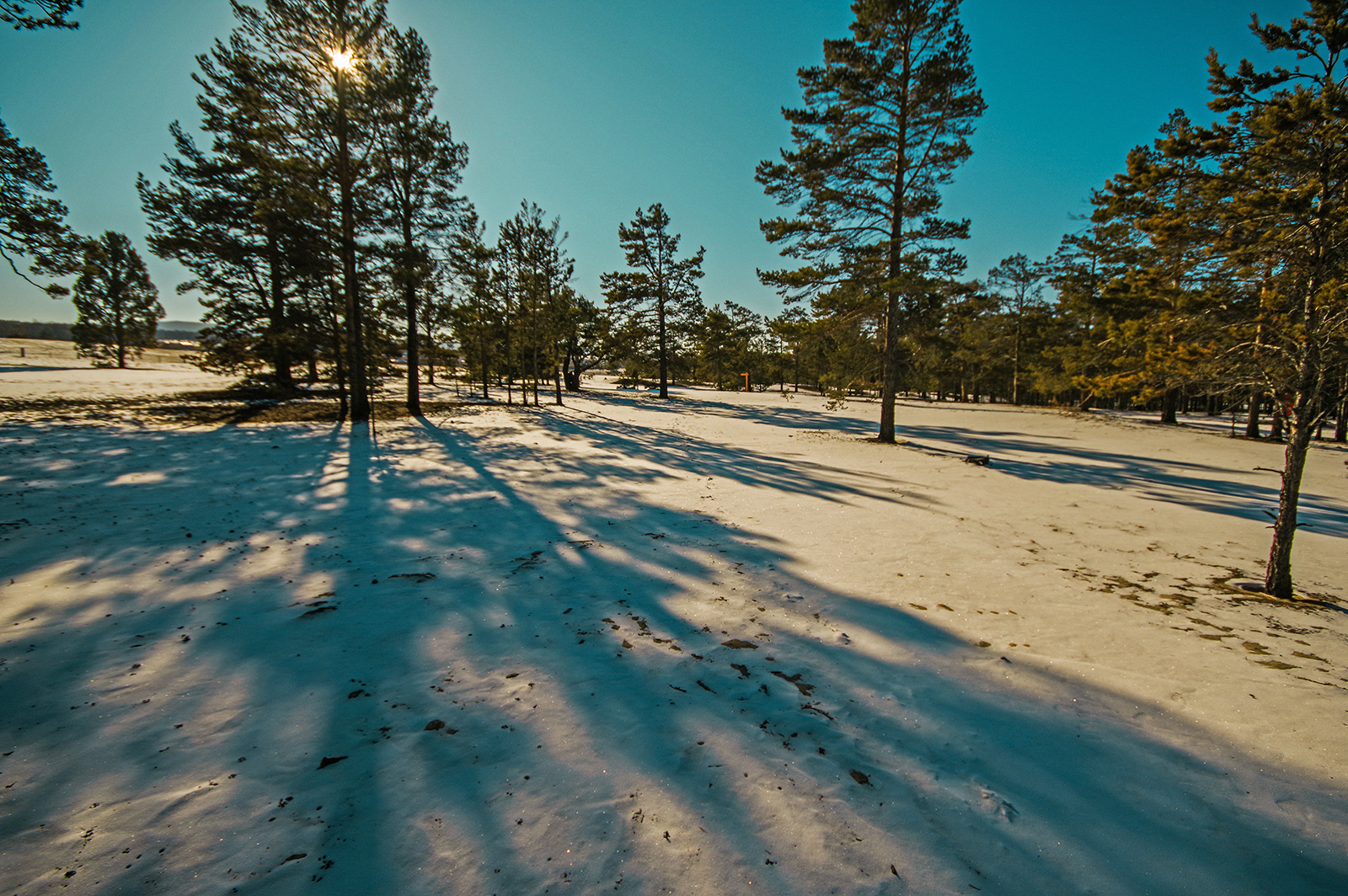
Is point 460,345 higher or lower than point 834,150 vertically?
lower

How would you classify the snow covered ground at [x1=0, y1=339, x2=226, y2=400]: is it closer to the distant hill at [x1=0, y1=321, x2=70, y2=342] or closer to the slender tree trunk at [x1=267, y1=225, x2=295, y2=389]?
the slender tree trunk at [x1=267, y1=225, x2=295, y2=389]

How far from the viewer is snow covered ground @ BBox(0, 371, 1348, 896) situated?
1.97 m

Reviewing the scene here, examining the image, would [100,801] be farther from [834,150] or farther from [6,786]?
[834,150]

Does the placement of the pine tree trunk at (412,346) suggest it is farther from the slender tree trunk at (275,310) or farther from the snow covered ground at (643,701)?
the snow covered ground at (643,701)

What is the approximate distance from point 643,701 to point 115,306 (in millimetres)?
52370

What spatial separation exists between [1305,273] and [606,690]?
808 cm

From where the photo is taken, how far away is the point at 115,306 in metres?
34.2

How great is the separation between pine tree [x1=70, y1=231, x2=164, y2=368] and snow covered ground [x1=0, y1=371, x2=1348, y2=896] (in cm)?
4100

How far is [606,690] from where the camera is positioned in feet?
10.0

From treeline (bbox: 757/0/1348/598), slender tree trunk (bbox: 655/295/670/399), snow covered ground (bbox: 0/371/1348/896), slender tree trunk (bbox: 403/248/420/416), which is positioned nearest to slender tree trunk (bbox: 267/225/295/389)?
slender tree trunk (bbox: 403/248/420/416)

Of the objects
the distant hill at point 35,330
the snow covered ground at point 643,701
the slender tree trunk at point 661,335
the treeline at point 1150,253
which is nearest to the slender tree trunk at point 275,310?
the snow covered ground at point 643,701

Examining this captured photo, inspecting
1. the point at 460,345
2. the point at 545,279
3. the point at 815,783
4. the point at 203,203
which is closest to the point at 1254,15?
the point at 815,783

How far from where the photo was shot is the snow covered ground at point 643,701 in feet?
6.45

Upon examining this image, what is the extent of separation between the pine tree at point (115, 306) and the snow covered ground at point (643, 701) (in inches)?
1614
